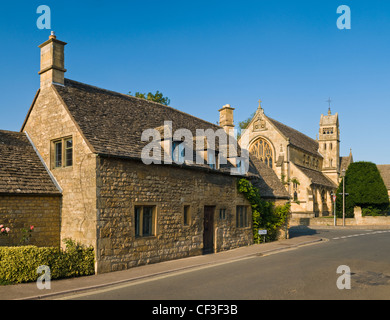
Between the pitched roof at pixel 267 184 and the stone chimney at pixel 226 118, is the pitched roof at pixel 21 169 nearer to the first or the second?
the pitched roof at pixel 267 184

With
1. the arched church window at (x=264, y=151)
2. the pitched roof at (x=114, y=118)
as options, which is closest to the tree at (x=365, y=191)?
the arched church window at (x=264, y=151)

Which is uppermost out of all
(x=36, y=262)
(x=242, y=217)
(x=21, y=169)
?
(x=21, y=169)

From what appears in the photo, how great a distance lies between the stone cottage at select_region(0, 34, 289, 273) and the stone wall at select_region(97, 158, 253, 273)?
0.12 feet

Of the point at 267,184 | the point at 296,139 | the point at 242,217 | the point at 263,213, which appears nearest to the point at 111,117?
the point at 242,217

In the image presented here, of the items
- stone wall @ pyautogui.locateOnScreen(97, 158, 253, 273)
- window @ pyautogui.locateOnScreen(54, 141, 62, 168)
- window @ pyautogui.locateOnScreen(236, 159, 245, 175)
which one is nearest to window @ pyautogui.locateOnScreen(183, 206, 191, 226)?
stone wall @ pyautogui.locateOnScreen(97, 158, 253, 273)

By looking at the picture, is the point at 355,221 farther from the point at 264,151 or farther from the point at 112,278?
the point at 112,278

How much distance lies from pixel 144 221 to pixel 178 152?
378 centimetres

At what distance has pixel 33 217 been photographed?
14031 millimetres

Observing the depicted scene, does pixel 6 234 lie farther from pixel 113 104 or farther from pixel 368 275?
pixel 368 275

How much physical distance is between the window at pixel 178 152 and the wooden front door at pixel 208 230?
9.77 feet

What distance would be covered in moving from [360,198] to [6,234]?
41733 millimetres

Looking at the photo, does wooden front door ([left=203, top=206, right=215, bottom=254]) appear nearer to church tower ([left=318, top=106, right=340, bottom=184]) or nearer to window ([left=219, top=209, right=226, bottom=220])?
window ([left=219, top=209, right=226, bottom=220])

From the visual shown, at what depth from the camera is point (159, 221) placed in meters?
15.6
